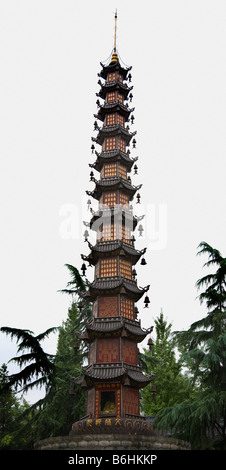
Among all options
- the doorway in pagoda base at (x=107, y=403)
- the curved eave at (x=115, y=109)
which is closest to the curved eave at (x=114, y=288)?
the doorway in pagoda base at (x=107, y=403)

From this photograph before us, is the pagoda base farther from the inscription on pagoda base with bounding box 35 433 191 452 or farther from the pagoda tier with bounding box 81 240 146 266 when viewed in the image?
the pagoda tier with bounding box 81 240 146 266

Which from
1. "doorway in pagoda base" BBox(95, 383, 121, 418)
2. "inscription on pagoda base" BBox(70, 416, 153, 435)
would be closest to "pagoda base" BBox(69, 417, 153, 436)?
"inscription on pagoda base" BBox(70, 416, 153, 435)

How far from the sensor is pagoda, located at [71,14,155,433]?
24.2 metres

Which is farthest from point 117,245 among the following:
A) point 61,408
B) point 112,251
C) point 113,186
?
point 61,408

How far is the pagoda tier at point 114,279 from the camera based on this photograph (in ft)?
80.5

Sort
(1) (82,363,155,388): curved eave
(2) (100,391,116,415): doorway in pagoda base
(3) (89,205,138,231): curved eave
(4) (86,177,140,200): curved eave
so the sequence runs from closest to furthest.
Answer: (1) (82,363,155,388): curved eave → (2) (100,391,116,415): doorway in pagoda base → (3) (89,205,138,231): curved eave → (4) (86,177,140,200): curved eave

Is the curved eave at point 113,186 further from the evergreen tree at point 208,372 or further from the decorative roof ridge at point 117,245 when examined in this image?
the evergreen tree at point 208,372

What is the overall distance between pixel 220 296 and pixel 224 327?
5.65ft

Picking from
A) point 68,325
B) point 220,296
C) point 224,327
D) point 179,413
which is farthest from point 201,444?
point 68,325

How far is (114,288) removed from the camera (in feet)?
89.4

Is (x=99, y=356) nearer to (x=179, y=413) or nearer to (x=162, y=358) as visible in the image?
(x=179, y=413)

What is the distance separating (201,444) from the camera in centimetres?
2064

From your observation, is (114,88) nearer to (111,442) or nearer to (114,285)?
(114,285)

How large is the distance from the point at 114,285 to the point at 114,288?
38cm
